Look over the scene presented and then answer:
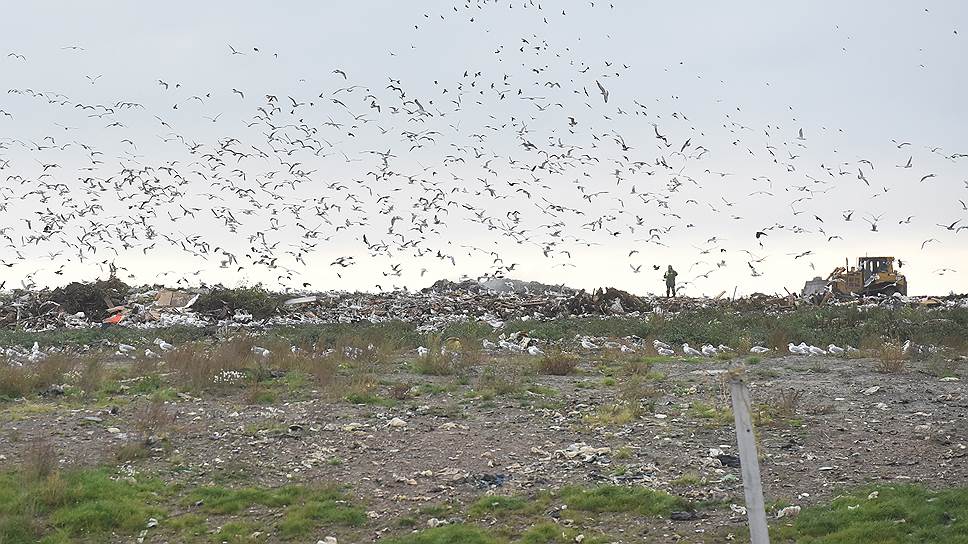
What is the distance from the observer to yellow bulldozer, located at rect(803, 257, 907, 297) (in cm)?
3091

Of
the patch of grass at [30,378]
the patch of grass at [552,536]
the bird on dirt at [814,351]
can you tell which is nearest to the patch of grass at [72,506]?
the patch of grass at [552,536]

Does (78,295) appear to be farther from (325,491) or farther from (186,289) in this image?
(325,491)

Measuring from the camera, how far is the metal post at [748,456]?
12.4 feet

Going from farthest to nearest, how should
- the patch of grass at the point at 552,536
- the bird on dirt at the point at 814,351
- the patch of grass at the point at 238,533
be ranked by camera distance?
the bird on dirt at the point at 814,351 → the patch of grass at the point at 238,533 → the patch of grass at the point at 552,536

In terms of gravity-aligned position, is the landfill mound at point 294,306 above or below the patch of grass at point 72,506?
above

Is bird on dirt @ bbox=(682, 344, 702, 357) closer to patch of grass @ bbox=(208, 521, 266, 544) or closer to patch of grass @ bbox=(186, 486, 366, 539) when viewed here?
patch of grass @ bbox=(186, 486, 366, 539)

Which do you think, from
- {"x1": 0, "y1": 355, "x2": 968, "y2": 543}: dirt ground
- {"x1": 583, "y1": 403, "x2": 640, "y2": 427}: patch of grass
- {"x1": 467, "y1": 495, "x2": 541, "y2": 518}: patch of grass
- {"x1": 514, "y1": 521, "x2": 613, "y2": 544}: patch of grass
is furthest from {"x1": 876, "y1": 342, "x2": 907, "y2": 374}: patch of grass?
{"x1": 514, "y1": 521, "x2": 613, "y2": 544}: patch of grass

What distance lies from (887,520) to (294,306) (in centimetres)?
1994

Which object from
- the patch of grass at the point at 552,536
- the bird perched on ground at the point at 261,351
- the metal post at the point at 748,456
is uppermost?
the bird perched on ground at the point at 261,351

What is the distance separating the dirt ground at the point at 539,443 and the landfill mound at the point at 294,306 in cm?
1019

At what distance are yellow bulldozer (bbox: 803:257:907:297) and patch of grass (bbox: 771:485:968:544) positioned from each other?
25.2 metres

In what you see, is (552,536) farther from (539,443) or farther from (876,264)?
(876,264)

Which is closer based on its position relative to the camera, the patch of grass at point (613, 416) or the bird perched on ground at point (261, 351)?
the patch of grass at point (613, 416)

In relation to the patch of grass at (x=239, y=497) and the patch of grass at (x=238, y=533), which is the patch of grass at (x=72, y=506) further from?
the patch of grass at (x=238, y=533)
